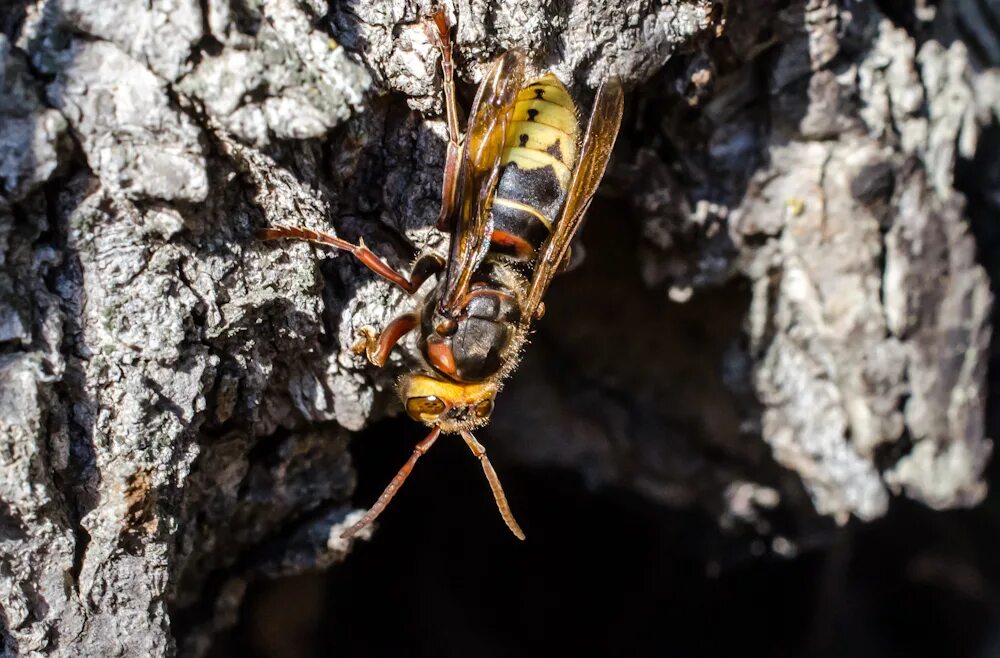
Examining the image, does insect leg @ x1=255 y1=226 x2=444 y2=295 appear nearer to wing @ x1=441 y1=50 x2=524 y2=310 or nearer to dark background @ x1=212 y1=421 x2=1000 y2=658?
wing @ x1=441 y1=50 x2=524 y2=310

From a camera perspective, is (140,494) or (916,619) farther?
(916,619)

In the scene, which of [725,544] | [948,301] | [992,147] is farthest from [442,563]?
[992,147]

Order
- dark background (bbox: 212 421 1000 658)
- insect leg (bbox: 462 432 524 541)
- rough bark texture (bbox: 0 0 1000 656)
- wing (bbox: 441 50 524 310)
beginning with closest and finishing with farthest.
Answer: rough bark texture (bbox: 0 0 1000 656) < wing (bbox: 441 50 524 310) < insect leg (bbox: 462 432 524 541) < dark background (bbox: 212 421 1000 658)

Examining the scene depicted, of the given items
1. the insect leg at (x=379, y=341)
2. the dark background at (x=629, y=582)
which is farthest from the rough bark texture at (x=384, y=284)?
the dark background at (x=629, y=582)

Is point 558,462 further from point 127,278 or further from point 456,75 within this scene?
point 127,278

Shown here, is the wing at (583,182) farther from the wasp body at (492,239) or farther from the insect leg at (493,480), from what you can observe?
the insect leg at (493,480)

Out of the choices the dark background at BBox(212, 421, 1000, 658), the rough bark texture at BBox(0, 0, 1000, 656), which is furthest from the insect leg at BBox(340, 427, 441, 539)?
the dark background at BBox(212, 421, 1000, 658)
